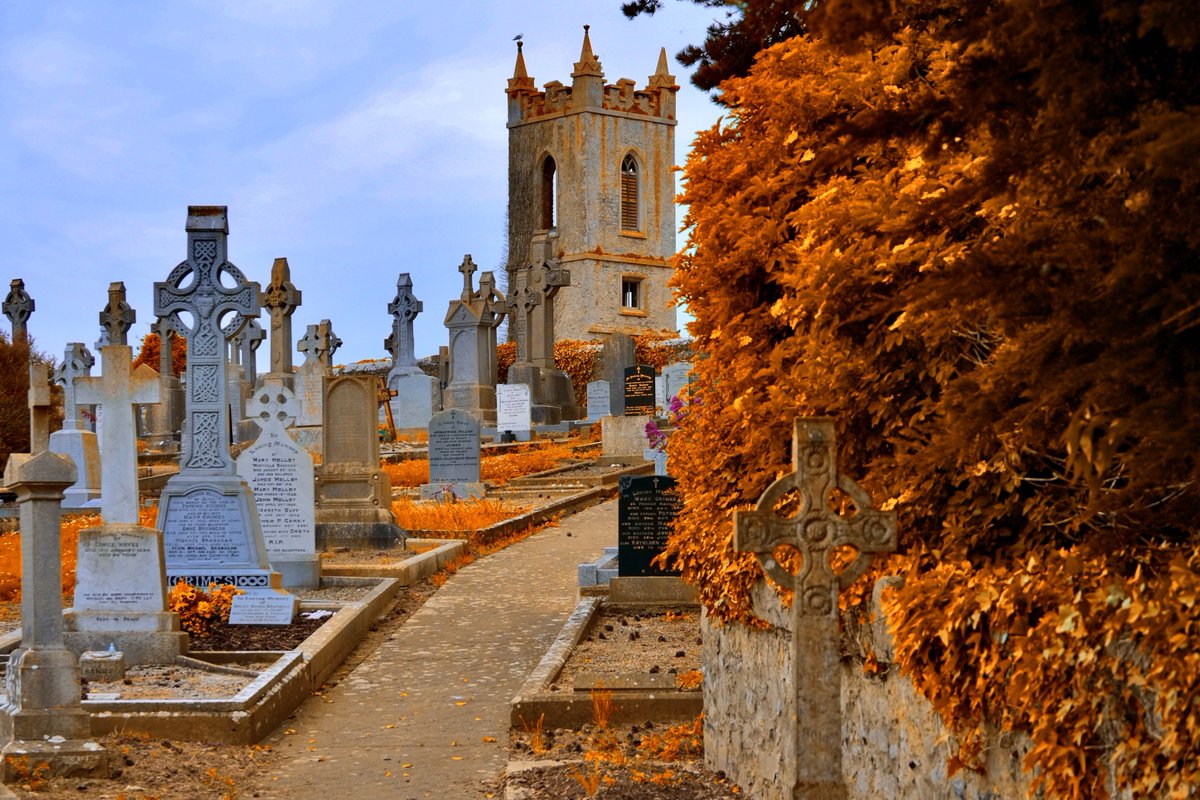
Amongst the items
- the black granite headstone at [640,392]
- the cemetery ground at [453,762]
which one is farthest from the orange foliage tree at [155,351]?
the cemetery ground at [453,762]

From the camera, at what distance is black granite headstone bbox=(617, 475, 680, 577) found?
11.5 meters

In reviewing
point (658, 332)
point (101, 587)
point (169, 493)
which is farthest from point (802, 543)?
point (658, 332)

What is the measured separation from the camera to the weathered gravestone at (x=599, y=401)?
112 feet

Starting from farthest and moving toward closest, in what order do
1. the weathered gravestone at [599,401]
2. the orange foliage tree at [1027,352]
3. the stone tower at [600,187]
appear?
1. the stone tower at [600,187]
2. the weathered gravestone at [599,401]
3. the orange foliage tree at [1027,352]

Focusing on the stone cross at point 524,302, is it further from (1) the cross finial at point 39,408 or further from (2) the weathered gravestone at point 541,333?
(1) the cross finial at point 39,408

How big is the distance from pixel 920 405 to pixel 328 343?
3305 cm

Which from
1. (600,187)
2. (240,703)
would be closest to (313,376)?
(240,703)

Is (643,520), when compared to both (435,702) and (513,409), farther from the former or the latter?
(513,409)

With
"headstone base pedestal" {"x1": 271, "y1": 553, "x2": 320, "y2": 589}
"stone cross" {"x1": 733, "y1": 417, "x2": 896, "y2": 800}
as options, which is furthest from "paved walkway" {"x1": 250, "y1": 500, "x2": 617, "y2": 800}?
"stone cross" {"x1": 733, "y1": 417, "x2": 896, "y2": 800}

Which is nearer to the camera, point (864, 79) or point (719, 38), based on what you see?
point (864, 79)

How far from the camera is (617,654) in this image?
9594 millimetres

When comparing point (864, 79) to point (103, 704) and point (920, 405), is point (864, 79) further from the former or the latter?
point (103, 704)

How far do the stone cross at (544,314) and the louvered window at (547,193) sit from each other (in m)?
20.6

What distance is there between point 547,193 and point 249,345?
26.3 m
